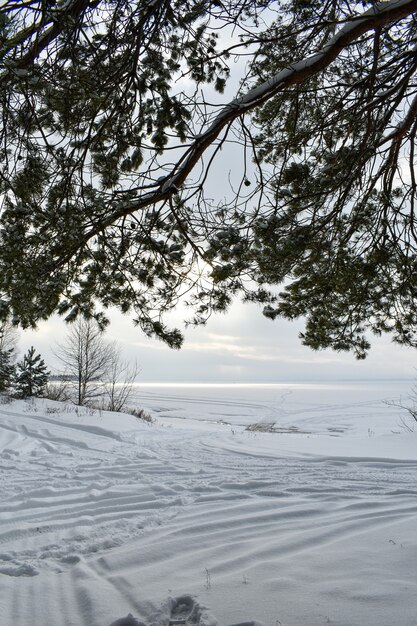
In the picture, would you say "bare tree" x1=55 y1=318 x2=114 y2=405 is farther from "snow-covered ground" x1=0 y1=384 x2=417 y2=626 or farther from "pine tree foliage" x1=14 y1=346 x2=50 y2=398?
"snow-covered ground" x1=0 y1=384 x2=417 y2=626

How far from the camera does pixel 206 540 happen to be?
141 inches

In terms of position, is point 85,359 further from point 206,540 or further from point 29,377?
point 206,540

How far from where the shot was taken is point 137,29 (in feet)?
9.99

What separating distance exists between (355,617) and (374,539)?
1.39 meters

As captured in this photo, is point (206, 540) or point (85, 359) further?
Result: point (85, 359)

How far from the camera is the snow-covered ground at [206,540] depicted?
2404 millimetres

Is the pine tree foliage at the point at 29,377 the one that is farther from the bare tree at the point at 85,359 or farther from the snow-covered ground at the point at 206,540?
the snow-covered ground at the point at 206,540

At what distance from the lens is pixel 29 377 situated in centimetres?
2253

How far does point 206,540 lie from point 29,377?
843 inches

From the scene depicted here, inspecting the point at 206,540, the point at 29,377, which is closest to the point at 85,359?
the point at 29,377

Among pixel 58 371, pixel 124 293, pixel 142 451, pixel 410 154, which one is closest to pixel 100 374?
pixel 58 371

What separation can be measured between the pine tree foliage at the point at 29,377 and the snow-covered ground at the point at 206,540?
15.7 m

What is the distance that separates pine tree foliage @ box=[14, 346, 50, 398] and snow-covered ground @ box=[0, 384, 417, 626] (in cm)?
1571

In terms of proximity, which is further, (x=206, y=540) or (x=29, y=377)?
(x=29, y=377)
